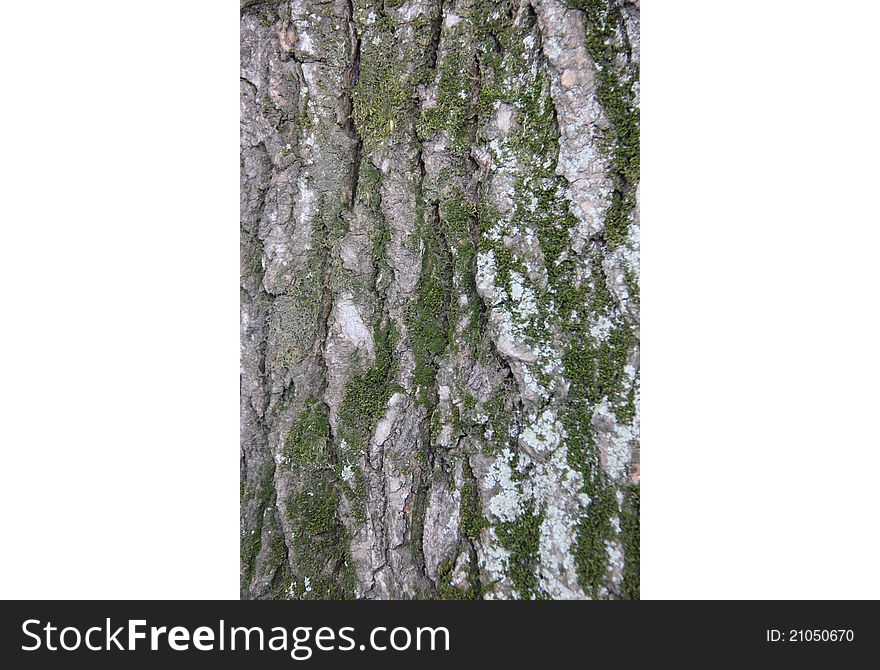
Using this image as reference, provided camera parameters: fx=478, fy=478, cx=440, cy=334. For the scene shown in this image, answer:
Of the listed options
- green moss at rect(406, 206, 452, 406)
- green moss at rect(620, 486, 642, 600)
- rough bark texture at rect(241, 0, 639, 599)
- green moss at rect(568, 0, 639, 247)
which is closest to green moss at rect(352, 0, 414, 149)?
rough bark texture at rect(241, 0, 639, 599)

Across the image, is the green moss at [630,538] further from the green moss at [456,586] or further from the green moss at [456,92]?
the green moss at [456,92]

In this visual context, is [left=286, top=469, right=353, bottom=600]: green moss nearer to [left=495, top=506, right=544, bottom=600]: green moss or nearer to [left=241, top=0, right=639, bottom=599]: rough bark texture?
[left=241, top=0, right=639, bottom=599]: rough bark texture

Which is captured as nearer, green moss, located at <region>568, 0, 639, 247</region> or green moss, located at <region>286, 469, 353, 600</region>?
green moss, located at <region>568, 0, 639, 247</region>

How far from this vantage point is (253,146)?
96cm

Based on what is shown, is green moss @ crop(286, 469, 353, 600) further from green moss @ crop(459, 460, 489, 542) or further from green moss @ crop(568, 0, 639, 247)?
green moss @ crop(568, 0, 639, 247)

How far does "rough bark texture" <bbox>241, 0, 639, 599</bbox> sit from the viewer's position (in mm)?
835

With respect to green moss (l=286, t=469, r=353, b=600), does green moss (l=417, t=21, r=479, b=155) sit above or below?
above

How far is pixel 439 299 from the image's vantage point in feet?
2.97

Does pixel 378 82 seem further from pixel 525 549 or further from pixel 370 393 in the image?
pixel 525 549

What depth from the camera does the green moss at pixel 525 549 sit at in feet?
2.89

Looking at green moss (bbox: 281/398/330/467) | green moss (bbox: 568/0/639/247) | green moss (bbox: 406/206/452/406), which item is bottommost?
green moss (bbox: 281/398/330/467)

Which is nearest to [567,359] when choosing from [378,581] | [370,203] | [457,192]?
[457,192]

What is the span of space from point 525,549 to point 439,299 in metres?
0.49

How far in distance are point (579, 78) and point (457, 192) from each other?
0.28 m
